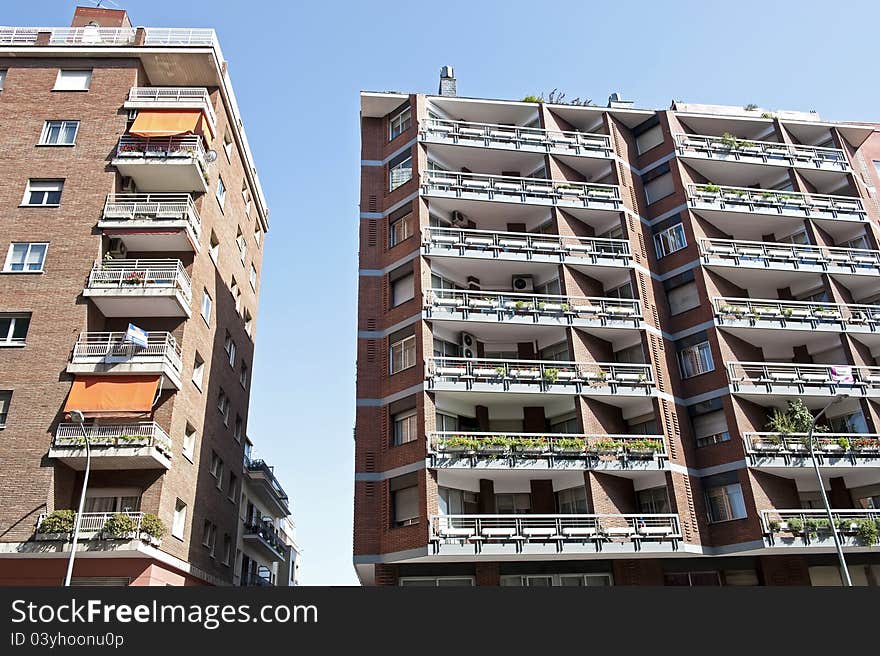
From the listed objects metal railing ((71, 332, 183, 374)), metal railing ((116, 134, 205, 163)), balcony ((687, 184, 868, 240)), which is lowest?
metal railing ((71, 332, 183, 374))

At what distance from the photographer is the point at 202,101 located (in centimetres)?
3391

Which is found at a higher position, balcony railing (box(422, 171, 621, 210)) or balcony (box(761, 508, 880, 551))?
balcony railing (box(422, 171, 621, 210))

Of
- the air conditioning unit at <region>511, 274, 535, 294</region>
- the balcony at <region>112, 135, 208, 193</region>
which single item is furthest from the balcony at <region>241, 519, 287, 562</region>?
the air conditioning unit at <region>511, 274, 535, 294</region>

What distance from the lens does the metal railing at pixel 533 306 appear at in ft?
101

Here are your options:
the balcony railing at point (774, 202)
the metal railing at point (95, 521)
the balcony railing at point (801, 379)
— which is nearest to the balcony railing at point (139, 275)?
the metal railing at point (95, 521)

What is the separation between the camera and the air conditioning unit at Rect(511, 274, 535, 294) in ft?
111

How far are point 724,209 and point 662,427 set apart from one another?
13.1 m

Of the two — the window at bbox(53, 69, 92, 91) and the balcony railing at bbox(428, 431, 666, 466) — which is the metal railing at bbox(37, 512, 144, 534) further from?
the window at bbox(53, 69, 92, 91)

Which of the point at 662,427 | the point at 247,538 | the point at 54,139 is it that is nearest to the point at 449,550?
the point at 662,427

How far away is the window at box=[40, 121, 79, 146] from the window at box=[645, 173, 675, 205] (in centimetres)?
2890

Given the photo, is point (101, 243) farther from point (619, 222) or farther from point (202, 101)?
point (619, 222)

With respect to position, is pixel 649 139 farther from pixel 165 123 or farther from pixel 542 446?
pixel 165 123

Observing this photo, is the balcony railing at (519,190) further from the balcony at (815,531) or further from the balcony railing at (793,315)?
the balcony at (815,531)

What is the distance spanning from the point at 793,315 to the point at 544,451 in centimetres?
1488
